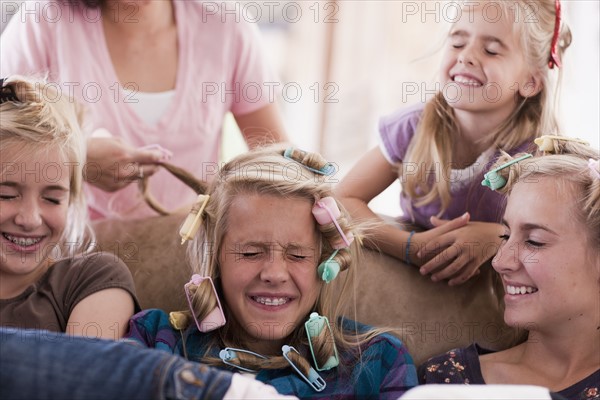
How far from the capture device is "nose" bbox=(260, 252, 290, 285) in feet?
4.72

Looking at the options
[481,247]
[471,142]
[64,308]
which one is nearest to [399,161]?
[471,142]

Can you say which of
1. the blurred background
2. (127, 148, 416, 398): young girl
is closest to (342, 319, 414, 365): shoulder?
(127, 148, 416, 398): young girl

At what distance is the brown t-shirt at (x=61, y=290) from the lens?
1.50 meters

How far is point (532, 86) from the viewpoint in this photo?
1.81 metres

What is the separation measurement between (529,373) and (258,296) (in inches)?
17.8

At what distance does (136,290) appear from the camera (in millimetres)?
1673

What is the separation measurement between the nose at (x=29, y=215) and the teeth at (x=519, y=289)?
766mm

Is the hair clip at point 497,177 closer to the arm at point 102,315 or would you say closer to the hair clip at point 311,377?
the hair clip at point 311,377

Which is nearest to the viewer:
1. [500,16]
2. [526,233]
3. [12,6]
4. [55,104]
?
[526,233]

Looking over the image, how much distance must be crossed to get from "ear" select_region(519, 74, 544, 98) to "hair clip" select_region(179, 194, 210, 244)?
2.20ft

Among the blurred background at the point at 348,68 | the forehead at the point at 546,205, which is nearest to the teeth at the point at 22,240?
the forehead at the point at 546,205

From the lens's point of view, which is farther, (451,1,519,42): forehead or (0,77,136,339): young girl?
(451,1,519,42): forehead

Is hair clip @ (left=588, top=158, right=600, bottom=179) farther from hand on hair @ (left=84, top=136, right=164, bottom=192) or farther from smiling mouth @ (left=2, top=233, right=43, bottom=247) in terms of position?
smiling mouth @ (left=2, top=233, right=43, bottom=247)

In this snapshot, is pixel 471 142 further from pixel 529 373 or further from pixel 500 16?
pixel 529 373
